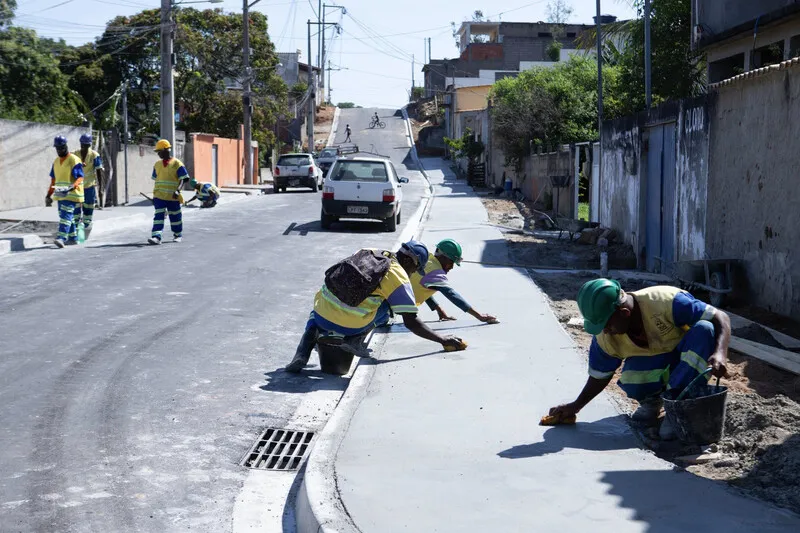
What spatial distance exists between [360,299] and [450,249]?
1.41 metres

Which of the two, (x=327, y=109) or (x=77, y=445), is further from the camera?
(x=327, y=109)

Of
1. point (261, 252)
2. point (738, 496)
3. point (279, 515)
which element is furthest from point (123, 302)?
point (738, 496)

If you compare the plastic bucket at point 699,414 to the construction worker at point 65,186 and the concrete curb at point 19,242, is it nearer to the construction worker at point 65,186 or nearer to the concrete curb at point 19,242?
the concrete curb at point 19,242

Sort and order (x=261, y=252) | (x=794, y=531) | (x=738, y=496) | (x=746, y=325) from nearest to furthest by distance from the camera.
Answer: (x=794, y=531)
(x=738, y=496)
(x=746, y=325)
(x=261, y=252)

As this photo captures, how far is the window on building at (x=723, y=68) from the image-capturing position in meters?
21.3

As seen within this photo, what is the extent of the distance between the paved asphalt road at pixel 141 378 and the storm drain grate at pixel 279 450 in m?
0.08

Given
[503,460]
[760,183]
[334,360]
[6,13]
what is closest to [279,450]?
[503,460]

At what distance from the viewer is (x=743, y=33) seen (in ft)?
62.3

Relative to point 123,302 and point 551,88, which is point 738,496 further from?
point 551,88

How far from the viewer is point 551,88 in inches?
1401

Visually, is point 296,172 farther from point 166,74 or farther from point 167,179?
point 167,179

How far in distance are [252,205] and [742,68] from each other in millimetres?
13441

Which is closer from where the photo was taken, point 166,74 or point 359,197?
point 359,197

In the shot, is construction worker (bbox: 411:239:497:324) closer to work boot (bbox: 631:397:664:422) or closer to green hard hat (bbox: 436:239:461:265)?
green hard hat (bbox: 436:239:461:265)
